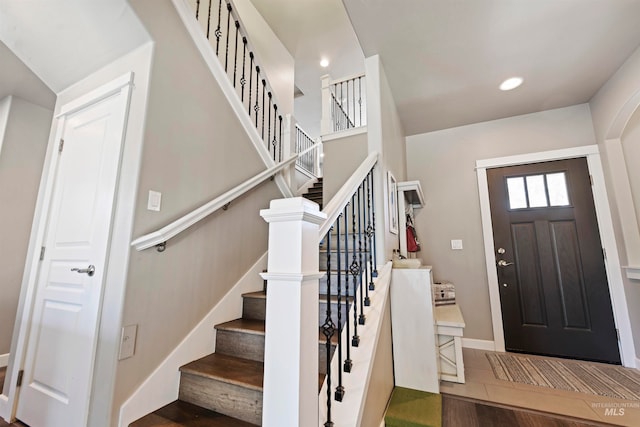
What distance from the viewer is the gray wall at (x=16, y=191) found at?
8.13ft

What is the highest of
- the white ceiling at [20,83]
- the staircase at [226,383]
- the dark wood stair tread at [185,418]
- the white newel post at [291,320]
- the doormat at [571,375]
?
the white ceiling at [20,83]

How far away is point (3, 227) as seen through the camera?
250 centimetres

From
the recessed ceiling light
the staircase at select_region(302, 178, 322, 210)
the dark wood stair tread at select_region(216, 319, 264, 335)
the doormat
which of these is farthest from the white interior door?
the recessed ceiling light

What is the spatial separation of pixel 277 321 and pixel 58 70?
234 cm

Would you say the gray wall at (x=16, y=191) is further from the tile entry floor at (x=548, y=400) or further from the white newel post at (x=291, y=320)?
the tile entry floor at (x=548, y=400)

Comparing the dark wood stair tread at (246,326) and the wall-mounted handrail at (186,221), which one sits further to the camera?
the dark wood stair tread at (246,326)

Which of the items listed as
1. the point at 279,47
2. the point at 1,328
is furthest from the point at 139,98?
the point at 279,47

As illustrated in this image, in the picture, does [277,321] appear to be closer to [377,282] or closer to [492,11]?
[377,282]

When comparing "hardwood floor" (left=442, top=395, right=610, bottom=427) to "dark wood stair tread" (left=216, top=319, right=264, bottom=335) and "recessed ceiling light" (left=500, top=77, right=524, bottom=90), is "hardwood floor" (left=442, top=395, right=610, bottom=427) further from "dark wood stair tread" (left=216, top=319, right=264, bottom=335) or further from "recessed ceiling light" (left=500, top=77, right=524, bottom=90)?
"recessed ceiling light" (left=500, top=77, right=524, bottom=90)

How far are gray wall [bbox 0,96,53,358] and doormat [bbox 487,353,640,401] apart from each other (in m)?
4.39

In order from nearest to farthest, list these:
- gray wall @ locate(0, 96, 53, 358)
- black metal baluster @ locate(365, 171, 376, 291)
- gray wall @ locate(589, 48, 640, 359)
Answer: black metal baluster @ locate(365, 171, 376, 291) → gray wall @ locate(589, 48, 640, 359) → gray wall @ locate(0, 96, 53, 358)

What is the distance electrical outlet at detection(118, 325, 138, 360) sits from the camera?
132 cm

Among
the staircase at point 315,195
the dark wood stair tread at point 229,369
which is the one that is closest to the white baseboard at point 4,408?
the dark wood stair tread at point 229,369

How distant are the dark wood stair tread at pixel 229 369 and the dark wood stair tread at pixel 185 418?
0.52 ft
